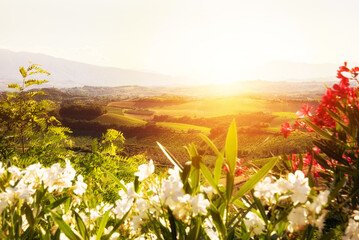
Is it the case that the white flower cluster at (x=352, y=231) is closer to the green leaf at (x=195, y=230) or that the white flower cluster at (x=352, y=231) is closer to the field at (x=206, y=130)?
the green leaf at (x=195, y=230)

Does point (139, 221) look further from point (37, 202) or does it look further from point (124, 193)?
point (37, 202)

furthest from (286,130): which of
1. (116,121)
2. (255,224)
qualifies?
(116,121)

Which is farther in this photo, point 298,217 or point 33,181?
point 33,181

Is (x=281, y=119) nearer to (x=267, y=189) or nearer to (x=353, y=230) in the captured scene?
(x=353, y=230)

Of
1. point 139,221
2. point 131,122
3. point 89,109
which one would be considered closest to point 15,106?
point 139,221

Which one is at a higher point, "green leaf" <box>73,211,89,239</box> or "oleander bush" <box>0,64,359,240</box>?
"oleander bush" <box>0,64,359,240</box>

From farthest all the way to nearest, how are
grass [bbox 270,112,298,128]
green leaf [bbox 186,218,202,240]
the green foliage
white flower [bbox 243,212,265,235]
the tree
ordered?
the green foliage < grass [bbox 270,112,298,128] < the tree < white flower [bbox 243,212,265,235] < green leaf [bbox 186,218,202,240]

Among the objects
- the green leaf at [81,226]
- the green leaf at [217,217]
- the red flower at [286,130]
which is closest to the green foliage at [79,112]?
the red flower at [286,130]

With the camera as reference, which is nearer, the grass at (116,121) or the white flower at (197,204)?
the white flower at (197,204)

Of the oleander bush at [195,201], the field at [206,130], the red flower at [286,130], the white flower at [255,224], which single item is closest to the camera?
the oleander bush at [195,201]

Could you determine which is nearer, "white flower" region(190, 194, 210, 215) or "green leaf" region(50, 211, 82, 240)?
"white flower" region(190, 194, 210, 215)

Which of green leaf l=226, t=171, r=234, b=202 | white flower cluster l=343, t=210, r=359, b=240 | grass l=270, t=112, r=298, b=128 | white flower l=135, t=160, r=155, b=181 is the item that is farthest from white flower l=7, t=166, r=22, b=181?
grass l=270, t=112, r=298, b=128

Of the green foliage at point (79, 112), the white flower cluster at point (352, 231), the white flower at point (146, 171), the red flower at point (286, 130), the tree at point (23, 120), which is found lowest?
the green foliage at point (79, 112)

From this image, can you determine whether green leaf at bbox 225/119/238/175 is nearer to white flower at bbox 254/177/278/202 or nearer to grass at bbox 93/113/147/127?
white flower at bbox 254/177/278/202
